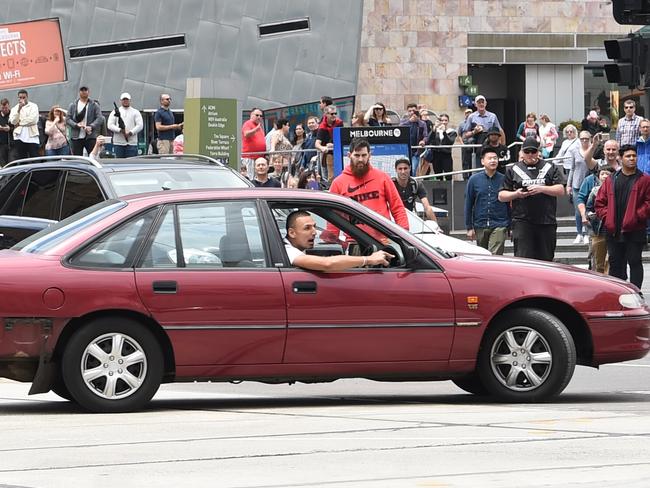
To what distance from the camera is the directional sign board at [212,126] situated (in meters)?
22.2

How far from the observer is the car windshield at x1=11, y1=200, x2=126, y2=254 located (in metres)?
10.5

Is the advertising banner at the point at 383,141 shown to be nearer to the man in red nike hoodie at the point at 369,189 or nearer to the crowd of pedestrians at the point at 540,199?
the crowd of pedestrians at the point at 540,199

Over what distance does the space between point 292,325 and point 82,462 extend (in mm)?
2540

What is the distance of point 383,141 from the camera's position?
2253cm

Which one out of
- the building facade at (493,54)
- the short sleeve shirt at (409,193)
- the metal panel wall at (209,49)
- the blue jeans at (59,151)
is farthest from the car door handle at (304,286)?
the building facade at (493,54)

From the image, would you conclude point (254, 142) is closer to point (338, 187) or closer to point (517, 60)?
point (338, 187)

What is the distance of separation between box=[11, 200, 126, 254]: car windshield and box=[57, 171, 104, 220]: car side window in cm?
331

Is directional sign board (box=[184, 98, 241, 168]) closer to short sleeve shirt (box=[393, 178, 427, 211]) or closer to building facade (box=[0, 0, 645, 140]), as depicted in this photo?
short sleeve shirt (box=[393, 178, 427, 211])

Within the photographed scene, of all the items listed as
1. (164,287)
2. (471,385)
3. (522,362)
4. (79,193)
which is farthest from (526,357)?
(79,193)

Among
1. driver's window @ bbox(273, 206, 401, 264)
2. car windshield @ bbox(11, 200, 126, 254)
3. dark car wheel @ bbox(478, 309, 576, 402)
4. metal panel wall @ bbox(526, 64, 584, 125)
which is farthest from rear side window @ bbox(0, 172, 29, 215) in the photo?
metal panel wall @ bbox(526, 64, 584, 125)

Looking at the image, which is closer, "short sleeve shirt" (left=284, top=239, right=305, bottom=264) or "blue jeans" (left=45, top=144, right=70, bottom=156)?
"short sleeve shirt" (left=284, top=239, right=305, bottom=264)

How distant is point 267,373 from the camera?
10.4 meters

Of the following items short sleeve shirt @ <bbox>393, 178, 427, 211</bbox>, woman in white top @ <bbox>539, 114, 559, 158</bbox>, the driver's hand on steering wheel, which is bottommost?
the driver's hand on steering wheel

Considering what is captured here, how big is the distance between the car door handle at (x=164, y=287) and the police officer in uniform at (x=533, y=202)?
6.98 m
